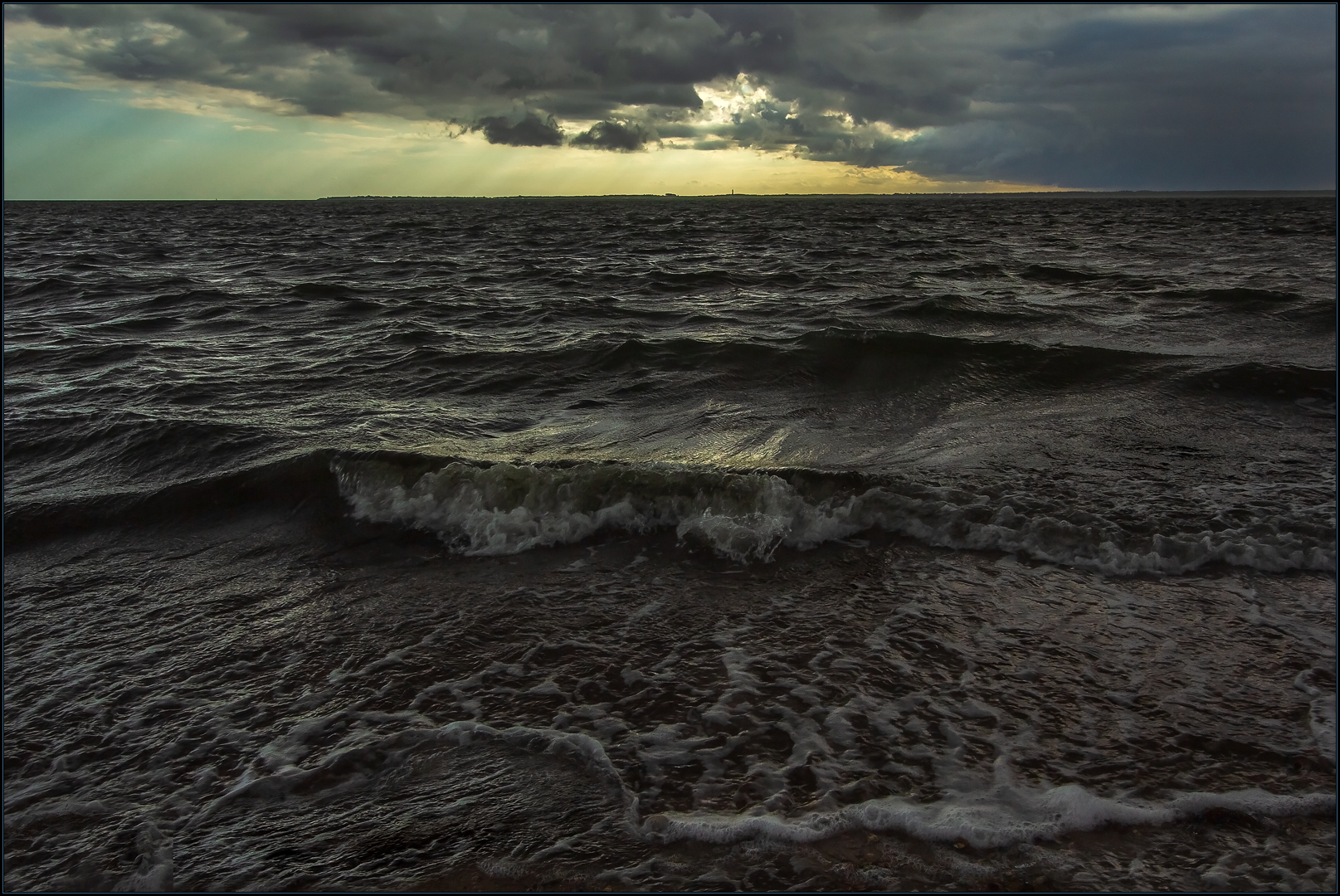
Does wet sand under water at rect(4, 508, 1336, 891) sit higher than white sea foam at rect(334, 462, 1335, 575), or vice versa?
white sea foam at rect(334, 462, 1335, 575)

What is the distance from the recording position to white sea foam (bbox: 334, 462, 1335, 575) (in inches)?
198

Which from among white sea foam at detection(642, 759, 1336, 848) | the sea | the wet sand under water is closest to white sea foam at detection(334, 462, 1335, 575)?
the sea

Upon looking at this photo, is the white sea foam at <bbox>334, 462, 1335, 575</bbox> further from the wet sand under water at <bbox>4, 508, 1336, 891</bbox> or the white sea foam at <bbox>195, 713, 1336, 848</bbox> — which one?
the white sea foam at <bbox>195, 713, 1336, 848</bbox>

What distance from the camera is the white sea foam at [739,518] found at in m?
5.04

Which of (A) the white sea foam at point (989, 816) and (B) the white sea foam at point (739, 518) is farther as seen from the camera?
(B) the white sea foam at point (739, 518)

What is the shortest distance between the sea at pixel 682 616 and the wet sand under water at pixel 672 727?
20 mm

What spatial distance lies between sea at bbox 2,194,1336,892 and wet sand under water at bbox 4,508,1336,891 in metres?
0.02

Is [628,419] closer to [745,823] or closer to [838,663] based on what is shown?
[838,663]

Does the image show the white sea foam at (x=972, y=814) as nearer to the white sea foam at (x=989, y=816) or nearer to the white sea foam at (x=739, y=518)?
the white sea foam at (x=989, y=816)

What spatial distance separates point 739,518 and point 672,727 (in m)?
2.43

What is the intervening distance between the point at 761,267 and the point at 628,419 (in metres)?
14.5

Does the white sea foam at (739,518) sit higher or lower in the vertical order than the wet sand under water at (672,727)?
higher

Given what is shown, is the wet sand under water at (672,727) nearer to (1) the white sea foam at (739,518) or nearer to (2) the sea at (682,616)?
(2) the sea at (682,616)

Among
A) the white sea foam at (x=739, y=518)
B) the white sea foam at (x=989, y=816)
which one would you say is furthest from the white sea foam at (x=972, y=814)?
the white sea foam at (x=739, y=518)
